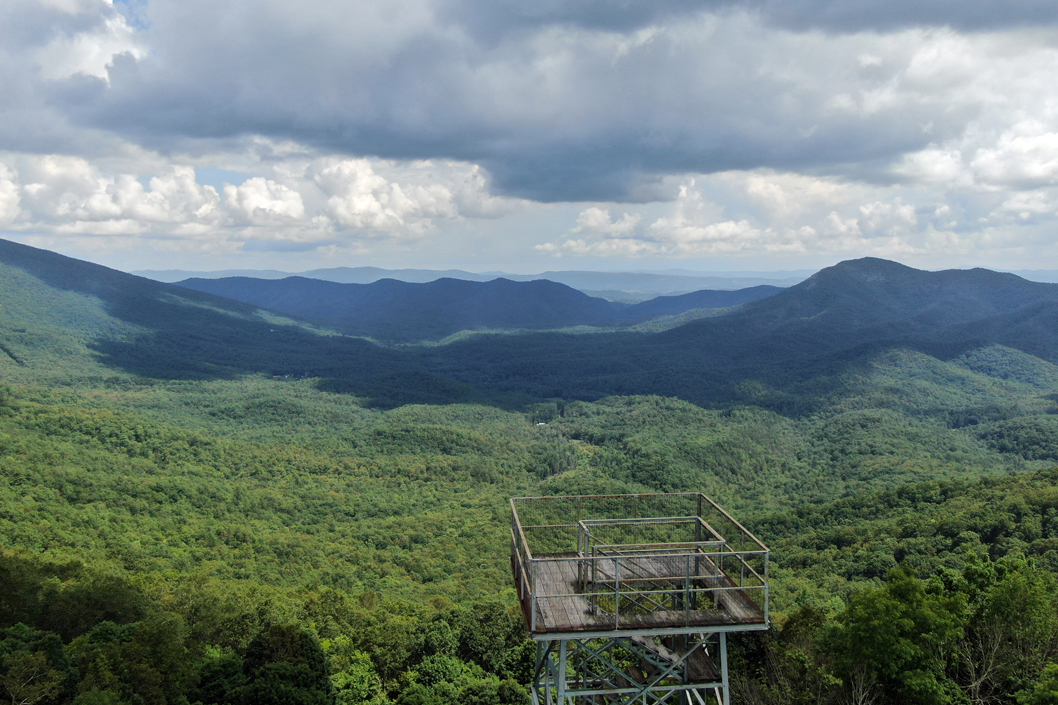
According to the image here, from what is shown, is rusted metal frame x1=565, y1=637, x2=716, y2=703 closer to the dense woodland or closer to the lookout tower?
the lookout tower

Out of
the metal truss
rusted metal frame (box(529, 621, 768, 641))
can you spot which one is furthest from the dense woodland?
rusted metal frame (box(529, 621, 768, 641))

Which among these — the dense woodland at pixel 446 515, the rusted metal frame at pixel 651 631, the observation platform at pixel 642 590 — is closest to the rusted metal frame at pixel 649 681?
the rusted metal frame at pixel 651 631

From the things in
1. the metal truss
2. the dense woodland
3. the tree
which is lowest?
the dense woodland

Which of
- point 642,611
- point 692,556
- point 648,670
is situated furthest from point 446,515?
point 692,556

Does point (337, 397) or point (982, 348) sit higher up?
point (982, 348)

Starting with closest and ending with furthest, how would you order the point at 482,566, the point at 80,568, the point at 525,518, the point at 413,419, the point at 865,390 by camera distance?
the point at 80,568, the point at 482,566, the point at 525,518, the point at 413,419, the point at 865,390

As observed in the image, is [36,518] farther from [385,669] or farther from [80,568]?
[385,669]

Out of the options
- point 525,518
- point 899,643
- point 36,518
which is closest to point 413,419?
point 525,518
